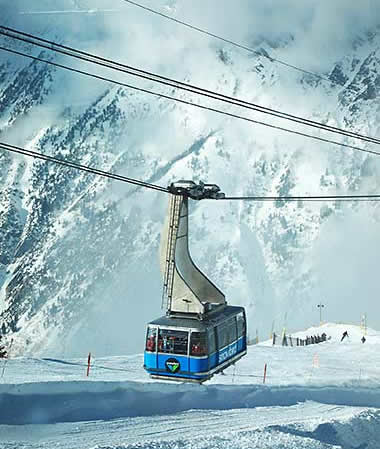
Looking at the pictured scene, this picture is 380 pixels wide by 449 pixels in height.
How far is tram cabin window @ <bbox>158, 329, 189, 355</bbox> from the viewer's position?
48.2 feet

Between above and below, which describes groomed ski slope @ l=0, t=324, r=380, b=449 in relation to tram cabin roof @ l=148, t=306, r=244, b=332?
below

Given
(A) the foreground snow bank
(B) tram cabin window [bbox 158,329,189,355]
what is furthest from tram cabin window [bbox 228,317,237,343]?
(A) the foreground snow bank

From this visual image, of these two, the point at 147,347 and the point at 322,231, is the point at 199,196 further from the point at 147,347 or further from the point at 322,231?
the point at 322,231

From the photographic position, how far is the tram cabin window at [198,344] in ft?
47.6

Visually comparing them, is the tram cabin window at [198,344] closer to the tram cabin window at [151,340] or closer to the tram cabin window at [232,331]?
the tram cabin window at [151,340]

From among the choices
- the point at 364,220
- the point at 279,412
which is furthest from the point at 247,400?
the point at 364,220

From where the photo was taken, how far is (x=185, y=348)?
48.1ft

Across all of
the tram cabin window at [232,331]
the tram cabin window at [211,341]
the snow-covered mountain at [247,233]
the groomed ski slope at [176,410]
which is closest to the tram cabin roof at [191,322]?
the tram cabin window at [211,341]

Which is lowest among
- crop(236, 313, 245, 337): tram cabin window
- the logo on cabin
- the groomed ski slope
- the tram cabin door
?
the groomed ski slope

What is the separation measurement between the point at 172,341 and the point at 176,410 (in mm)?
5604

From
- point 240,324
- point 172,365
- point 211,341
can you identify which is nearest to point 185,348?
point 172,365

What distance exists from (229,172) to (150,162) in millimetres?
29437

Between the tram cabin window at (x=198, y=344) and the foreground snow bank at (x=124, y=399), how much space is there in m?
5.10

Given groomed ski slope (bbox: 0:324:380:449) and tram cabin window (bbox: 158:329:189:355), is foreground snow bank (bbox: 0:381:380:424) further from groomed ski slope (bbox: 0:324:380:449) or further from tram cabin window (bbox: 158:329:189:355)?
tram cabin window (bbox: 158:329:189:355)
